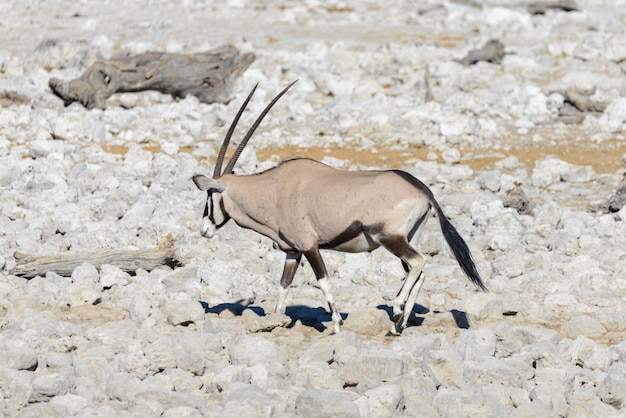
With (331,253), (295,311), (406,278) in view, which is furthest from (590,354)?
(331,253)

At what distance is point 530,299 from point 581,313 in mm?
517

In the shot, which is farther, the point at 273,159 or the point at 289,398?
the point at 273,159

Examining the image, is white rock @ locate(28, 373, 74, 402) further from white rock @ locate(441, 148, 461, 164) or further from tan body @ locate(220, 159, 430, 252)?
white rock @ locate(441, 148, 461, 164)

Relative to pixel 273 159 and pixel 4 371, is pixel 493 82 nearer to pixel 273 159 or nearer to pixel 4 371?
pixel 273 159

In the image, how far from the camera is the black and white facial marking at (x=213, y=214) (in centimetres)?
956

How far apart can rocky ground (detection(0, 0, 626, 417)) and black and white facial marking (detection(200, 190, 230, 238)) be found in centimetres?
68

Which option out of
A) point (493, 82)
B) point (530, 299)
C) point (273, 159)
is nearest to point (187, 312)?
point (530, 299)

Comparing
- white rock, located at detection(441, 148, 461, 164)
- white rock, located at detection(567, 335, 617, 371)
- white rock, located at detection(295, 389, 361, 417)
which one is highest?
white rock, located at detection(295, 389, 361, 417)

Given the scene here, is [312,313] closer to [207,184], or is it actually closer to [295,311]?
[295,311]

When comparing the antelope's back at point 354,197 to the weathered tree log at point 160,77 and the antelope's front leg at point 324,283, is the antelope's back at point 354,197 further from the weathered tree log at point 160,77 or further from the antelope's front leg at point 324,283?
the weathered tree log at point 160,77

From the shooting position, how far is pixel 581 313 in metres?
9.78

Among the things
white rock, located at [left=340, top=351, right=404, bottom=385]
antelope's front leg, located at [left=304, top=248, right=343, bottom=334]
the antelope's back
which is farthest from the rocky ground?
the antelope's back

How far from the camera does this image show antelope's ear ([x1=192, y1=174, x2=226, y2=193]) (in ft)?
30.6

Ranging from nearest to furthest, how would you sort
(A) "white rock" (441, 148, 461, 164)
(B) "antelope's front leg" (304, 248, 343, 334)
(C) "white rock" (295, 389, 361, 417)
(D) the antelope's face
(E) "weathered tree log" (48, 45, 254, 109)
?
(C) "white rock" (295, 389, 361, 417), (B) "antelope's front leg" (304, 248, 343, 334), (D) the antelope's face, (A) "white rock" (441, 148, 461, 164), (E) "weathered tree log" (48, 45, 254, 109)
